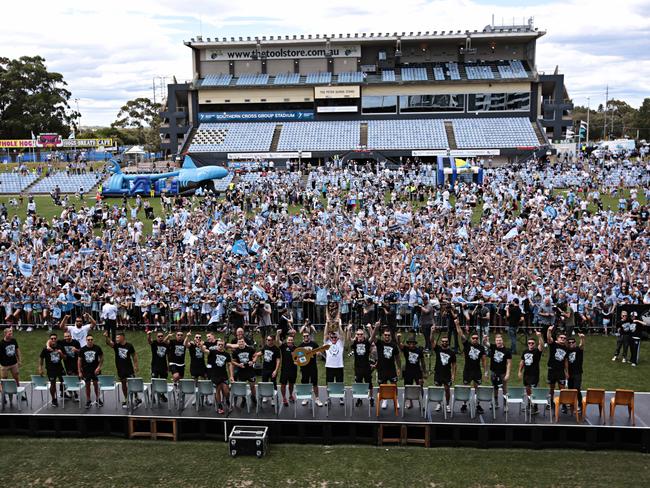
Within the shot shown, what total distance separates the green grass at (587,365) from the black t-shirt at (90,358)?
2.19 m

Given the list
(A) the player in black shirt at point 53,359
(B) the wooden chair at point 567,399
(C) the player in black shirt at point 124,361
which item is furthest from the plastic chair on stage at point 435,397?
(A) the player in black shirt at point 53,359

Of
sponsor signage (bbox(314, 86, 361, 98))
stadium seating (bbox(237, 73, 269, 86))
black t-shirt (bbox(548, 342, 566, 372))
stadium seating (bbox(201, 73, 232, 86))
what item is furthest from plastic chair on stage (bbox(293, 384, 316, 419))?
stadium seating (bbox(201, 73, 232, 86))

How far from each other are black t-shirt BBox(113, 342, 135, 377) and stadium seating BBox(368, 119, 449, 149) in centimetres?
4342

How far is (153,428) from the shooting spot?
35.9ft

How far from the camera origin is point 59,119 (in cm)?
7494

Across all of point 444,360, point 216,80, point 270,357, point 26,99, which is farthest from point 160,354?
point 26,99

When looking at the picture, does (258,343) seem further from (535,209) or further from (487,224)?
(535,209)

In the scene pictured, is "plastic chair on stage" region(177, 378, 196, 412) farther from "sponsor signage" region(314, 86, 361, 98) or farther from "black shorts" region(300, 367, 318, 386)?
"sponsor signage" region(314, 86, 361, 98)

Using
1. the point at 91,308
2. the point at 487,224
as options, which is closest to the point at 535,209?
the point at 487,224

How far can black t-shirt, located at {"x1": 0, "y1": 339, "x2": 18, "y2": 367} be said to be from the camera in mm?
11852

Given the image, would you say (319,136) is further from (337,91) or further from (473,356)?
(473,356)

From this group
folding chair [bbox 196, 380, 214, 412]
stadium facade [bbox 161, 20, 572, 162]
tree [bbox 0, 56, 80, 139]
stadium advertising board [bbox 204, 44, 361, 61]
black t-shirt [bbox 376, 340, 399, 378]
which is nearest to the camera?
folding chair [bbox 196, 380, 214, 412]

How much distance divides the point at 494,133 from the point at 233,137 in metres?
22.9

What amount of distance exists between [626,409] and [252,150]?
150 ft
